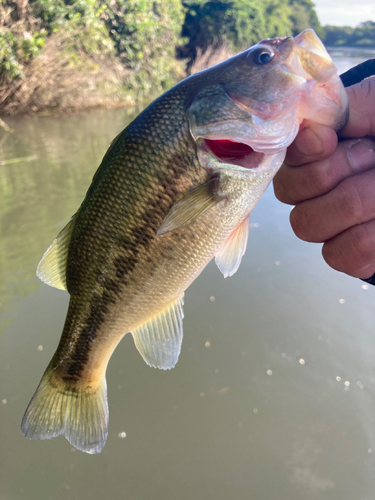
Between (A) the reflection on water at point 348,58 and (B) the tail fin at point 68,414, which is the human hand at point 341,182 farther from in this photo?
(A) the reflection on water at point 348,58

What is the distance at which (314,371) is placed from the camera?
2.84 metres

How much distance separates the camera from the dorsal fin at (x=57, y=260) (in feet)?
5.50

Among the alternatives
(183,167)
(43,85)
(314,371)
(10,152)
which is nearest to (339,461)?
(314,371)

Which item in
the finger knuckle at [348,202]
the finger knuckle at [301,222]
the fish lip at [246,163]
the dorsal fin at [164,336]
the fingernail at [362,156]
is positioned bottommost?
the dorsal fin at [164,336]

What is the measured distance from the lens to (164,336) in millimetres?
1704

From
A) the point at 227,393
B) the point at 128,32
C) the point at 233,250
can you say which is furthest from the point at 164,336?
the point at 128,32

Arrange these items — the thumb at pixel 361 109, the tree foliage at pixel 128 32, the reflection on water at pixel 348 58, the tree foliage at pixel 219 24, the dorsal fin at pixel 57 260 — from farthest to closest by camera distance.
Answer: the tree foliage at pixel 219 24 < the reflection on water at pixel 348 58 < the tree foliage at pixel 128 32 < the dorsal fin at pixel 57 260 < the thumb at pixel 361 109

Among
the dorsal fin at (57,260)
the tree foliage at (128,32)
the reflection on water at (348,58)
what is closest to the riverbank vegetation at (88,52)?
the tree foliage at (128,32)

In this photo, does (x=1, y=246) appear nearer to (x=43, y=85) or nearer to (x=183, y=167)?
(x=183, y=167)

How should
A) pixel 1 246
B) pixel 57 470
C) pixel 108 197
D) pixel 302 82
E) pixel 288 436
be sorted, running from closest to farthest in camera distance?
1. pixel 302 82
2. pixel 108 197
3. pixel 57 470
4. pixel 288 436
5. pixel 1 246

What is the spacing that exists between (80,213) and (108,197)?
0.19 m

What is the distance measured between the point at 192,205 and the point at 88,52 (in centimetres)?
1268

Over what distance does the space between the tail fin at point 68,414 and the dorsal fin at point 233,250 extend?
0.88 m

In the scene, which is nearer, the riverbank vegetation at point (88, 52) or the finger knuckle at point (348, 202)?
the finger knuckle at point (348, 202)
